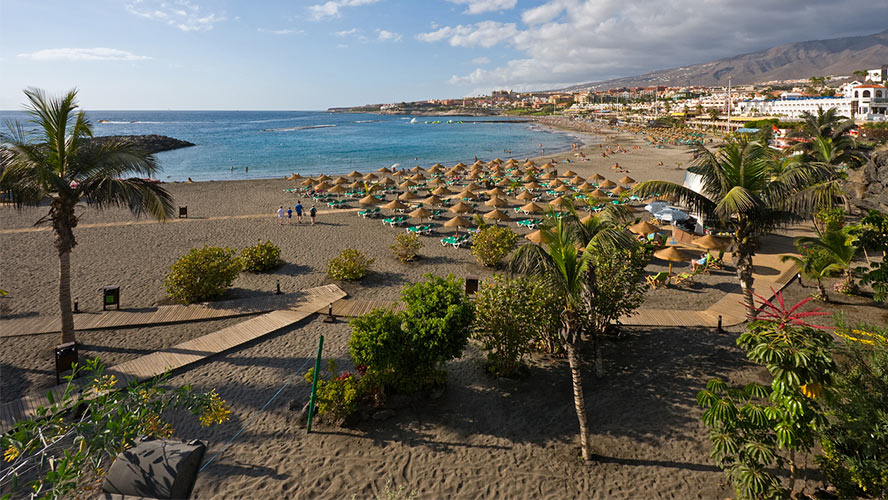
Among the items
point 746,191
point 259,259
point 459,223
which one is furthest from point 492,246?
point 746,191

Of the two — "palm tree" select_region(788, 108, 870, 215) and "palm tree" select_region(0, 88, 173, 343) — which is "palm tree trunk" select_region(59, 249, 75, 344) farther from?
"palm tree" select_region(788, 108, 870, 215)

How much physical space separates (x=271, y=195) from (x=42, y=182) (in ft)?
92.2

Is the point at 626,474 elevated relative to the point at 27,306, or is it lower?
lower

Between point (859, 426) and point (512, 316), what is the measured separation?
5781mm

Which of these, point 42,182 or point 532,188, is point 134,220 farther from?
point 532,188

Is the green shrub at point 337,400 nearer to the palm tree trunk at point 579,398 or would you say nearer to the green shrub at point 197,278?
the palm tree trunk at point 579,398

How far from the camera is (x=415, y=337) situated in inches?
355

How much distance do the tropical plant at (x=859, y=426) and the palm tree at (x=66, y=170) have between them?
13.2 metres

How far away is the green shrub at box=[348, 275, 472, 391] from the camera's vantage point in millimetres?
8945

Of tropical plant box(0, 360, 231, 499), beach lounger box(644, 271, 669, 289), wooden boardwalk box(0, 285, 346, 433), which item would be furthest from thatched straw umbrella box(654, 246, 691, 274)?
tropical plant box(0, 360, 231, 499)

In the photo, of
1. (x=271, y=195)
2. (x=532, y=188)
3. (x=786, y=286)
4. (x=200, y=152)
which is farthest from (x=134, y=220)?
(x=200, y=152)

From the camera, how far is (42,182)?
9.63m

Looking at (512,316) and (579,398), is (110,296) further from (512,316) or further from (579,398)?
(579,398)

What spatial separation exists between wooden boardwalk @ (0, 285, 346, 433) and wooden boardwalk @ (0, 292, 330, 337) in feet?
2.46
